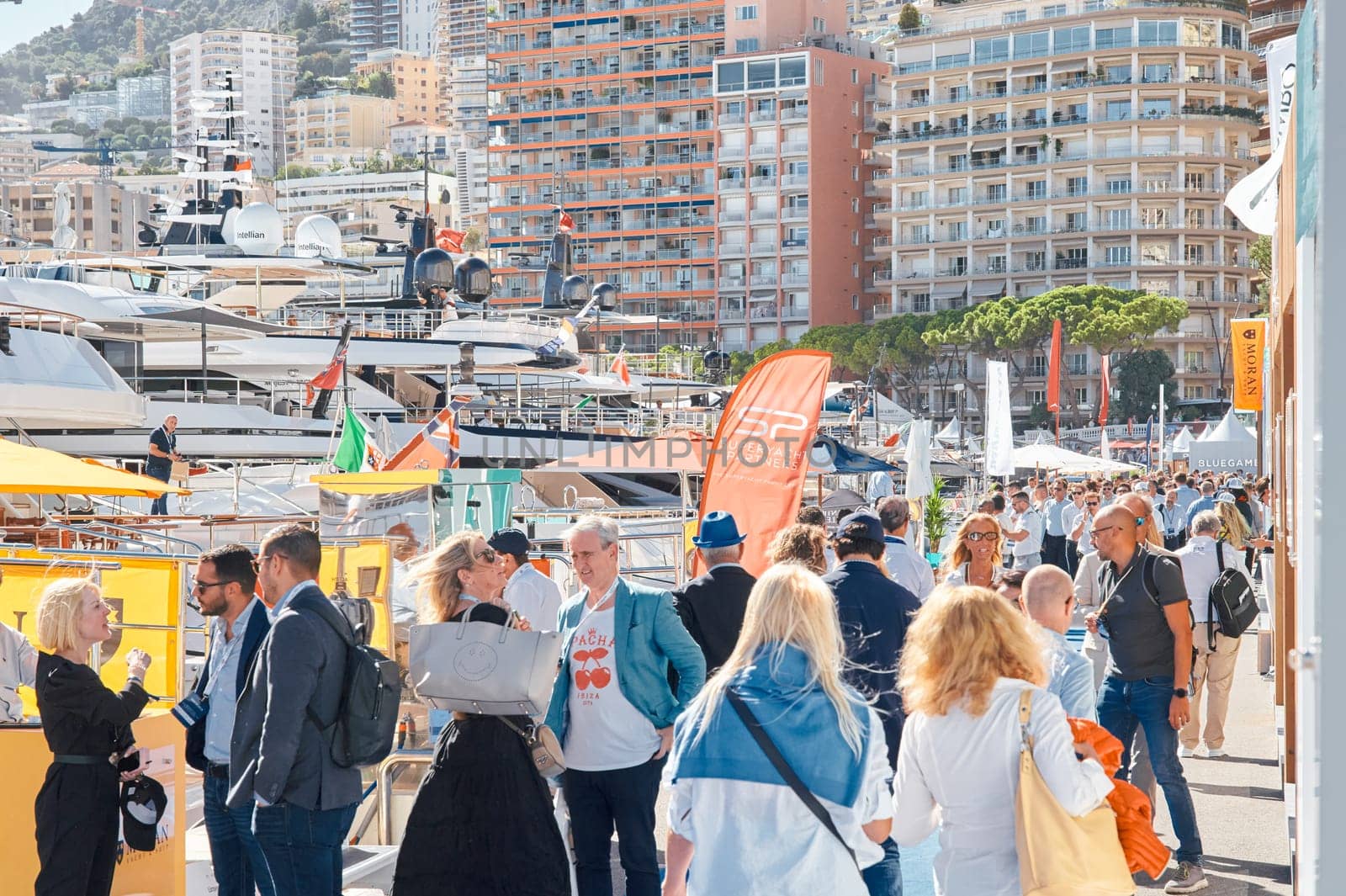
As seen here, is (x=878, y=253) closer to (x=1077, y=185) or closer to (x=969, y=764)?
(x=1077, y=185)

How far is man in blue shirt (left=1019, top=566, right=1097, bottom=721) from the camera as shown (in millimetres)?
5082

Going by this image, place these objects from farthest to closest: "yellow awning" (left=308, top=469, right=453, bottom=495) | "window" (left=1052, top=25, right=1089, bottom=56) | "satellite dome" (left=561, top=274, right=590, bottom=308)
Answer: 1. "window" (left=1052, top=25, right=1089, bottom=56)
2. "satellite dome" (left=561, top=274, right=590, bottom=308)
3. "yellow awning" (left=308, top=469, right=453, bottom=495)

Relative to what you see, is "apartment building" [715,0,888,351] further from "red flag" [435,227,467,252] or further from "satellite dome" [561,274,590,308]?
"red flag" [435,227,467,252]

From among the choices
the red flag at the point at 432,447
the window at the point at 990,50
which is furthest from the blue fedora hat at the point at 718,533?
the window at the point at 990,50

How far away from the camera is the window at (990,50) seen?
93.6m

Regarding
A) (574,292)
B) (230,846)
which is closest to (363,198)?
(574,292)

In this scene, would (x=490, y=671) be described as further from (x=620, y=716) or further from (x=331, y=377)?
(x=331, y=377)

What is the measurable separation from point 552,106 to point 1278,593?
98439mm

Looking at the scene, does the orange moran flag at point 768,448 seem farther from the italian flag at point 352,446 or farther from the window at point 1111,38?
the window at point 1111,38

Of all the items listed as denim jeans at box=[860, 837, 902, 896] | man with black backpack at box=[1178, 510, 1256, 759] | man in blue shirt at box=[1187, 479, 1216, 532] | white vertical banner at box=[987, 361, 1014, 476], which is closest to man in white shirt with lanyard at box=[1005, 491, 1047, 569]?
white vertical banner at box=[987, 361, 1014, 476]

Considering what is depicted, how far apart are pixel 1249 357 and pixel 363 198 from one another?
168 meters

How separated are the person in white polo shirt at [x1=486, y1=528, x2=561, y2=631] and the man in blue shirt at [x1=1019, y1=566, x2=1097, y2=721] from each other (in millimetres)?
3225

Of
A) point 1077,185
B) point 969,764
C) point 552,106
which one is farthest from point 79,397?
point 552,106

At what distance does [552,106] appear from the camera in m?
103
